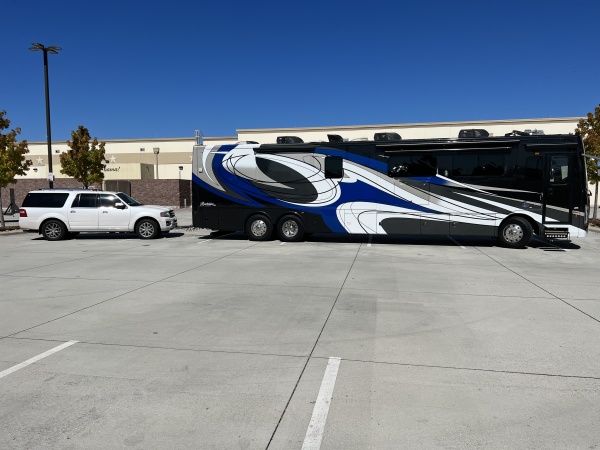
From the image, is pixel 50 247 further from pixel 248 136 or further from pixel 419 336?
pixel 248 136

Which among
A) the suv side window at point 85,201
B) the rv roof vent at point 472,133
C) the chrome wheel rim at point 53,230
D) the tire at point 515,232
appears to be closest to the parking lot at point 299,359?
the tire at point 515,232

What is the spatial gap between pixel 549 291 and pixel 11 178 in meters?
21.2

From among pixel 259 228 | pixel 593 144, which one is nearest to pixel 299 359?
pixel 259 228

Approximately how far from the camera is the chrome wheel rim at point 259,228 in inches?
595

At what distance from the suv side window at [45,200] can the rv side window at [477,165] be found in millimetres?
13766

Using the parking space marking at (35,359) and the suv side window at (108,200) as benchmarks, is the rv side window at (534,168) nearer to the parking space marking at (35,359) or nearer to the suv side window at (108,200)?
the parking space marking at (35,359)

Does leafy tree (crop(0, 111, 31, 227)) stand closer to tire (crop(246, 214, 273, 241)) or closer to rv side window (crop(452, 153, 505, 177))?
tire (crop(246, 214, 273, 241))

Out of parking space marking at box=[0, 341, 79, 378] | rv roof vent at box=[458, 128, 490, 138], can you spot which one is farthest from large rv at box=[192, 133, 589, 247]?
parking space marking at box=[0, 341, 79, 378]

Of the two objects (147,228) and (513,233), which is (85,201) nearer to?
(147,228)

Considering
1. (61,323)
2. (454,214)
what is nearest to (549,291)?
(454,214)

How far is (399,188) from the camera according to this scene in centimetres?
1388

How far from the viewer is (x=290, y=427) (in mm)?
3174

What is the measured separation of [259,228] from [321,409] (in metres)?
11.9

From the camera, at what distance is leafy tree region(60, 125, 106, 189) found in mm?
25422
